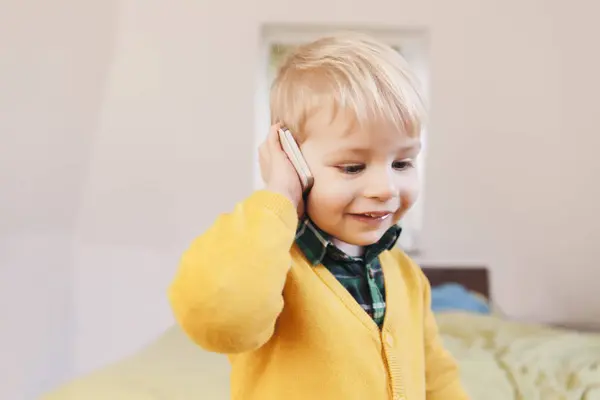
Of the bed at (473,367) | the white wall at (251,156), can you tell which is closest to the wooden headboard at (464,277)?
the white wall at (251,156)

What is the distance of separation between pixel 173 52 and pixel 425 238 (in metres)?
1.36

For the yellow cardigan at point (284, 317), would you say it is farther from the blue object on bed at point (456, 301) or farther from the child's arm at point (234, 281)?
the blue object on bed at point (456, 301)

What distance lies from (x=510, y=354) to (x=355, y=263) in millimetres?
1402

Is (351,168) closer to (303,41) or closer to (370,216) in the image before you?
(370,216)

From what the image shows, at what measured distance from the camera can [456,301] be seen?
2.58m

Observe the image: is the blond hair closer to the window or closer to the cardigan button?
the cardigan button

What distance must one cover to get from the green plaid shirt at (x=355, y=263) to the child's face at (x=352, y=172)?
20mm

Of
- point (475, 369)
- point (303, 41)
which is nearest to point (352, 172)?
point (475, 369)

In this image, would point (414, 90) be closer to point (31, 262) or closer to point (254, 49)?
point (31, 262)

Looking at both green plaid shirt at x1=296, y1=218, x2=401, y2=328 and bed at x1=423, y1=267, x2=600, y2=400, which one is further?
bed at x1=423, y1=267, x2=600, y2=400

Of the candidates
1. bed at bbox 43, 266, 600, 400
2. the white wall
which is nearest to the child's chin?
bed at bbox 43, 266, 600, 400

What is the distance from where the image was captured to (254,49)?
9.09 feet

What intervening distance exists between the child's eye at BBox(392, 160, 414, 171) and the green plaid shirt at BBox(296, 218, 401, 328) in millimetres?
86

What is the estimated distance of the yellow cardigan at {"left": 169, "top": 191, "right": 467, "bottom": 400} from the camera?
0.59 m
